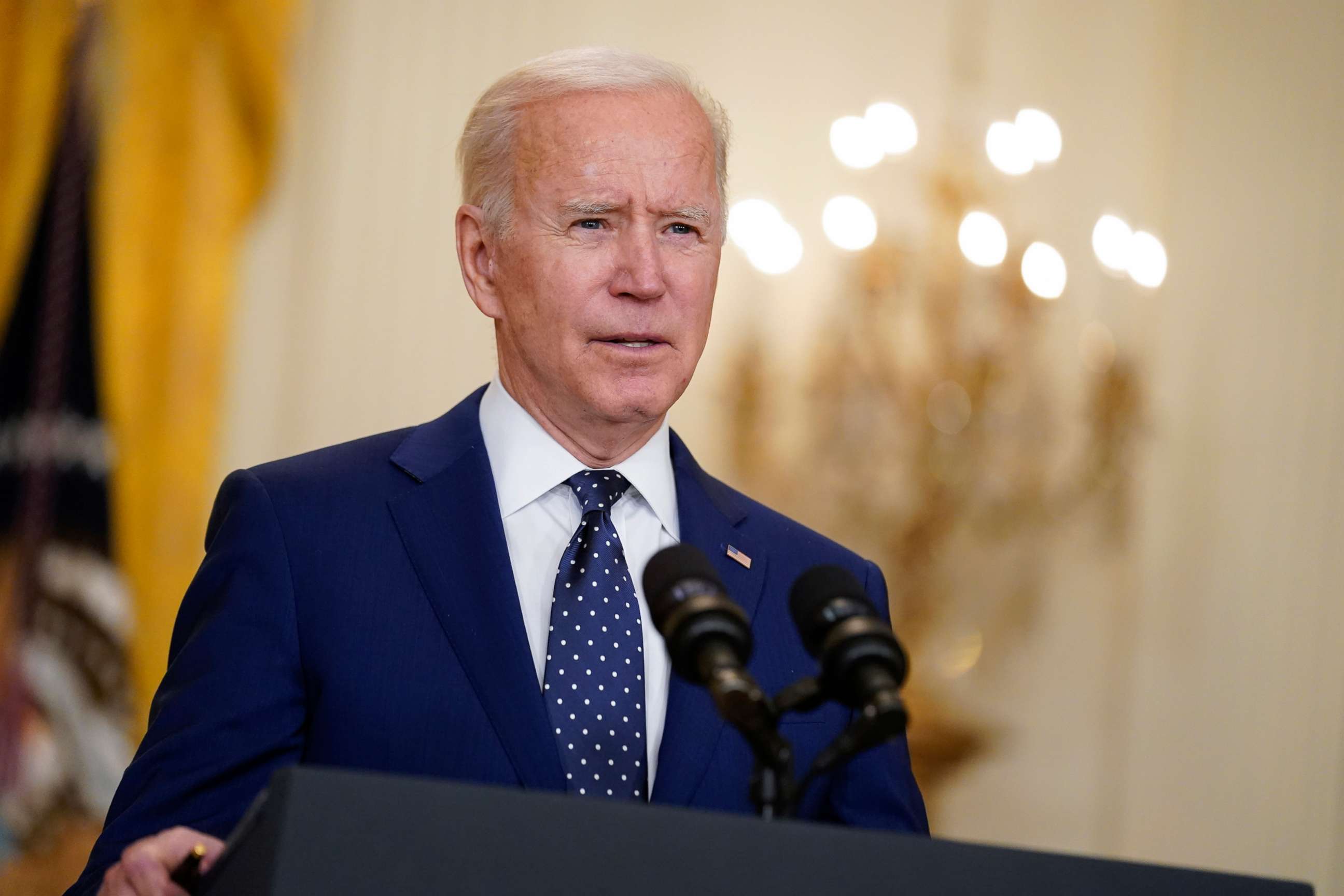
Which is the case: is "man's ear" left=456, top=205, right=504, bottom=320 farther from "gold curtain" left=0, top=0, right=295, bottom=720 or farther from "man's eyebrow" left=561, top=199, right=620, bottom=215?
"gold curtain" left=0, top=0, right=295, bottom=720

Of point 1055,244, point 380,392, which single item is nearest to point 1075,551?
point 1055,244

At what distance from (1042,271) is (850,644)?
377cm

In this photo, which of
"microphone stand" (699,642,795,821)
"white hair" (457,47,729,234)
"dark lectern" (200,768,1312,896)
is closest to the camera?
"dark lectern" (200,768,1312,896)

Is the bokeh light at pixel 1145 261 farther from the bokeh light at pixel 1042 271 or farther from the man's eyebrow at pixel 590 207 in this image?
the man's eyebrow at pixel 590 207

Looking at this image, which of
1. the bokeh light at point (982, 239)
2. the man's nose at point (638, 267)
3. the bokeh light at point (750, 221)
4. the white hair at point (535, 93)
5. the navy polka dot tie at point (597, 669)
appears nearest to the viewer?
the navy polka dot tie at point (597, 669)

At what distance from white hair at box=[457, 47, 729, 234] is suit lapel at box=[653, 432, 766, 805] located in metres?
0.38

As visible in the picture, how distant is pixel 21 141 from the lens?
4012 millimetres

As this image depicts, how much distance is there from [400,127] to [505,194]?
2756 mm

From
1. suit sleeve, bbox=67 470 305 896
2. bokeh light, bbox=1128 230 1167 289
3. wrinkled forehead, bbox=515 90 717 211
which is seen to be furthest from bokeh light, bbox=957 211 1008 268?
suit sleeve, bbox=67 470 305 896

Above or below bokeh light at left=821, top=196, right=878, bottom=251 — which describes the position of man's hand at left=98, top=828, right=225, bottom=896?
below

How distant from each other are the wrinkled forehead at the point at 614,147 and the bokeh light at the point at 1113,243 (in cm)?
323

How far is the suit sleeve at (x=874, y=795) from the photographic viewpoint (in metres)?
1.80

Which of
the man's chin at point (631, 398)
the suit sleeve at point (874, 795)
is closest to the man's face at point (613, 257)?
the man's chin at point (631, 398)

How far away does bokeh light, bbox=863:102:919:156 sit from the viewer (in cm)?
482
